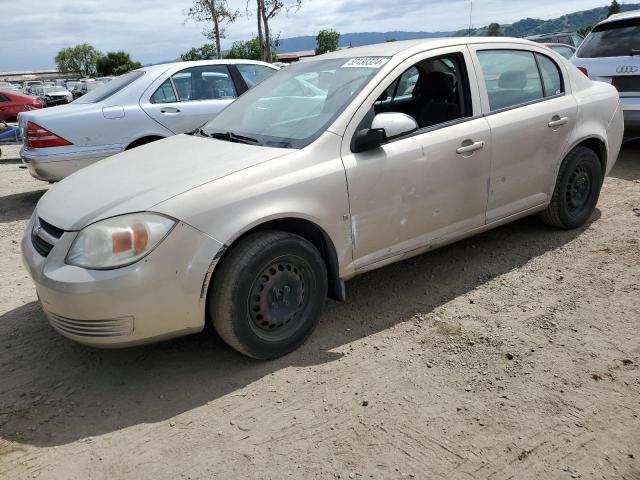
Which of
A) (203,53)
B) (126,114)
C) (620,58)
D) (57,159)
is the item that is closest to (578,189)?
(620,58)

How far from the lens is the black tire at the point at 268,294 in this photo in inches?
109

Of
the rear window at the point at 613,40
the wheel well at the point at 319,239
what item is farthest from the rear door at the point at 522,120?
the rear window at the point at 613,40

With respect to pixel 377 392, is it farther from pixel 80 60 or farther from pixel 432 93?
pixel 80 60

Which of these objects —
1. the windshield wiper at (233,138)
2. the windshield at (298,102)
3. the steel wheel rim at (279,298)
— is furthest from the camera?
the windshield wiper at (233,138)

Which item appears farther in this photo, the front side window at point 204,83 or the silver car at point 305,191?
the front side window at point 204,83

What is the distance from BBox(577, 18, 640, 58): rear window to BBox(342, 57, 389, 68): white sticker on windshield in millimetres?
4625

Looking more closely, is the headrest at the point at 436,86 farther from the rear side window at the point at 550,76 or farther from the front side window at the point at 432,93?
the rear side window at the point at 550,76

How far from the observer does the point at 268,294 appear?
9.63 feet

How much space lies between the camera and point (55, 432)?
101 inches

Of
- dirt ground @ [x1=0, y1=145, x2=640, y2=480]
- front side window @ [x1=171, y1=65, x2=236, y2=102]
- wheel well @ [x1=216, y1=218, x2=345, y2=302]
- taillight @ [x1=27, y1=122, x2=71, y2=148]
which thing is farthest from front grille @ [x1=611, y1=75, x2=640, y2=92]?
taillight @ [x1=27, y1=122, x2=71, y2=148]

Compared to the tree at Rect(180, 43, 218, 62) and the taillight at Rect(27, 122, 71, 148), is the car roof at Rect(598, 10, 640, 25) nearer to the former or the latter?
the taillight at Rect(27, 122, 71, 148)

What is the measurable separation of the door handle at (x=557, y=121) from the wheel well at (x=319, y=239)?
82.8 inches

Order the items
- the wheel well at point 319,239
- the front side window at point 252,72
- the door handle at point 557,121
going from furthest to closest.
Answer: the front side window at point 252,72 < the door handle at point 557,121 < the wheel well at point 319,239

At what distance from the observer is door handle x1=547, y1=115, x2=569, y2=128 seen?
4.09 m
